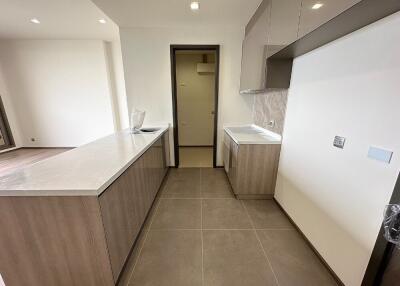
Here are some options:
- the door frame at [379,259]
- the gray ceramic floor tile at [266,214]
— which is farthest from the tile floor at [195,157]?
the door frame at [379,259]

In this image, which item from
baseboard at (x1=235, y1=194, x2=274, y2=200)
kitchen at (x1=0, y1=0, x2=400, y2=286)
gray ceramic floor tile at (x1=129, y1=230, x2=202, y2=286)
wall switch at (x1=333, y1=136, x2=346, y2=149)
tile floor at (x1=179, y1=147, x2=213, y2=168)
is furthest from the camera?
tile floor at (x1=179, y1=147, x2=213, y2=168)

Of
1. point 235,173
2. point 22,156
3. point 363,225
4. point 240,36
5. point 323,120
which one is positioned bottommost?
point 22,156

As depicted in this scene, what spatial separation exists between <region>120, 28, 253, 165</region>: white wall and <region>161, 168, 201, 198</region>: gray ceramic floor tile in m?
0.92

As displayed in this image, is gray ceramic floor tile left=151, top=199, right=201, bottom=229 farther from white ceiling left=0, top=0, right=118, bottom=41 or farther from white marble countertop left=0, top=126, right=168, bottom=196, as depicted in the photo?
white ceiling left=0, top=0, right=118, bottom=41

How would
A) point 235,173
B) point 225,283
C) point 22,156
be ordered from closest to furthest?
point 225,283 → point 235,173 → point 22,156

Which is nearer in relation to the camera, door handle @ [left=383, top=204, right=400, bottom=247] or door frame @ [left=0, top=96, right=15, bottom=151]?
door handle @ [left=383, top=204, right=400, bottom=247]

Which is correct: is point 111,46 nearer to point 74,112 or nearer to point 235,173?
point 74,112

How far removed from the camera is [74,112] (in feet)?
15.2

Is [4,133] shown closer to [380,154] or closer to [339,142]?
[339,142]

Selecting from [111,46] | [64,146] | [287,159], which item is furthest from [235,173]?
[64,146]

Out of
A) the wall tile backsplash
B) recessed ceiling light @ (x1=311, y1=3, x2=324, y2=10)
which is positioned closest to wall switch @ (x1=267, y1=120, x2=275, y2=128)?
the wall tile backsplash

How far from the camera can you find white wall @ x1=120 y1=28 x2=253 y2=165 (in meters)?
2.98

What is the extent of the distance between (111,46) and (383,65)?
5183 mm

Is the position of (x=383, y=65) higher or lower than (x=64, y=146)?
higher
